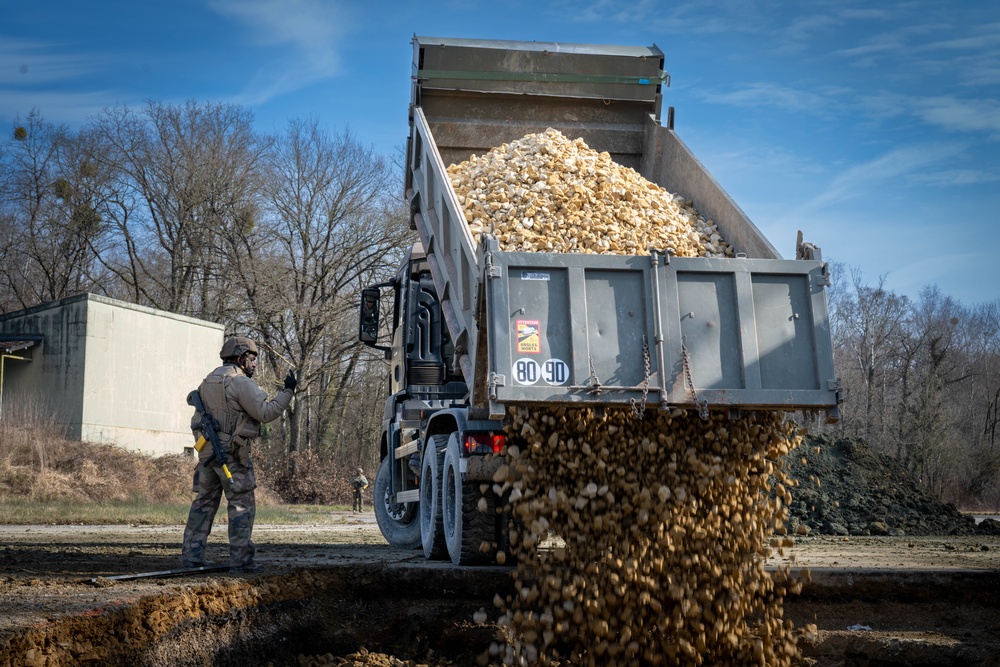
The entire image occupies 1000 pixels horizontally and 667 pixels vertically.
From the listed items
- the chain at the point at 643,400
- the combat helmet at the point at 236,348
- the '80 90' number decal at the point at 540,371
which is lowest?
the chain at the point at 643,400

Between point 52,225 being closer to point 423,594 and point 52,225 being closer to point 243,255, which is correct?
point 243,255

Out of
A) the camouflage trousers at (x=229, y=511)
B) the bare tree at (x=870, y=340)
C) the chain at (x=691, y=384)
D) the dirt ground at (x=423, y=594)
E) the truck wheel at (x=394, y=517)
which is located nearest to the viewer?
the dirt ground at (x=423, y=594)

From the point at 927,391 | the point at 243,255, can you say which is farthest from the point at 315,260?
the point at 927,391

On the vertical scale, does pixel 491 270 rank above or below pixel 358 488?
above

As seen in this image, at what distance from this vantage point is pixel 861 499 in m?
14.4

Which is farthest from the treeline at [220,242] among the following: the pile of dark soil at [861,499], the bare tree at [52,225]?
the pile of dark soil at [861,499]

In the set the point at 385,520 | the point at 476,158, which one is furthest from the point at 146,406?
the point at 476,158

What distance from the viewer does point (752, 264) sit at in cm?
610

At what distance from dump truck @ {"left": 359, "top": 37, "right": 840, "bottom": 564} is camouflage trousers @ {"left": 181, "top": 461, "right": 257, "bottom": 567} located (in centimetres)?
148

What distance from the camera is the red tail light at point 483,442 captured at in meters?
6.91

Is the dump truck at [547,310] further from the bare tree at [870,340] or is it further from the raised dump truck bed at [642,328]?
the bare tree at [870,340]

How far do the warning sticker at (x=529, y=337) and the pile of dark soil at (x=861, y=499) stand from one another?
871cm

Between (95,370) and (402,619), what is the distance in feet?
66.8

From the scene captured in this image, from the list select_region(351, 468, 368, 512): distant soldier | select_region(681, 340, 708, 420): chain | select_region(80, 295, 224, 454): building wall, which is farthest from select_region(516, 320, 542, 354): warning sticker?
select_region(80, 295, 224, 454): building wall
